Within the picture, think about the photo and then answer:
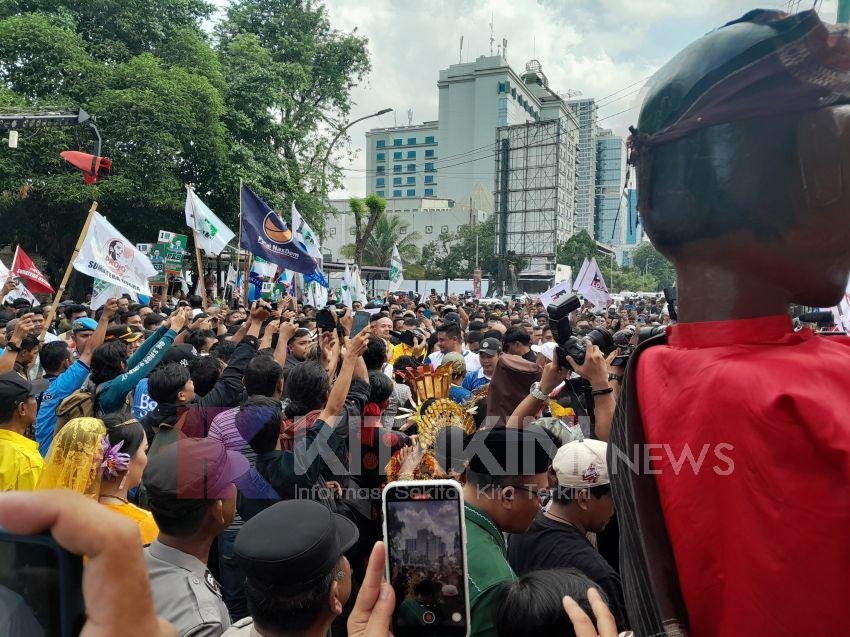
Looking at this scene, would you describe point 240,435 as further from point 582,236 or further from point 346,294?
point 582,236

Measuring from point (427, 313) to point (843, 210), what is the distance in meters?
14.3

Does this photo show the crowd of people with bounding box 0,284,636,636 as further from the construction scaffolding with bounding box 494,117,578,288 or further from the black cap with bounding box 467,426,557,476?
the construction scaffolding with bounding box 494,117,578,288

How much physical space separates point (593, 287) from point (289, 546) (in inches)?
496

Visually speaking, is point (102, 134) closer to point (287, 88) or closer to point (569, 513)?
point (287, 88)

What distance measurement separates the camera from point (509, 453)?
280cm

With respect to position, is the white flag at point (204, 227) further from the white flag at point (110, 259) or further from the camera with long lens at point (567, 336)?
the camera with long lens at point (567, 336)

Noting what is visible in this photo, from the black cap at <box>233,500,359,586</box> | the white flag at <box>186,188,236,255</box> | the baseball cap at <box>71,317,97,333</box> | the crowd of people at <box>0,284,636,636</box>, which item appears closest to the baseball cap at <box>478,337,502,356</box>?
the crowd of people at <box>0,284,636,636</box>

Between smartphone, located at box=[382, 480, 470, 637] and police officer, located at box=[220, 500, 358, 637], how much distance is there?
0.25m

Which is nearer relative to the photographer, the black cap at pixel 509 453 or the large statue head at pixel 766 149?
the large statue head at pixel 766 149

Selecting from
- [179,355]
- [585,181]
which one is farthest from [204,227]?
[585,181]

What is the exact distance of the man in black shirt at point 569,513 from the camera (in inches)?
110

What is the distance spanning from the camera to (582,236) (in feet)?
179

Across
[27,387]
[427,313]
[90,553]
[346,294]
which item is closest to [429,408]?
[27,387]

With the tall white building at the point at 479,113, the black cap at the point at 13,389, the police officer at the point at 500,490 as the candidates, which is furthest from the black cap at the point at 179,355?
the tall white building at the point at 479,113
